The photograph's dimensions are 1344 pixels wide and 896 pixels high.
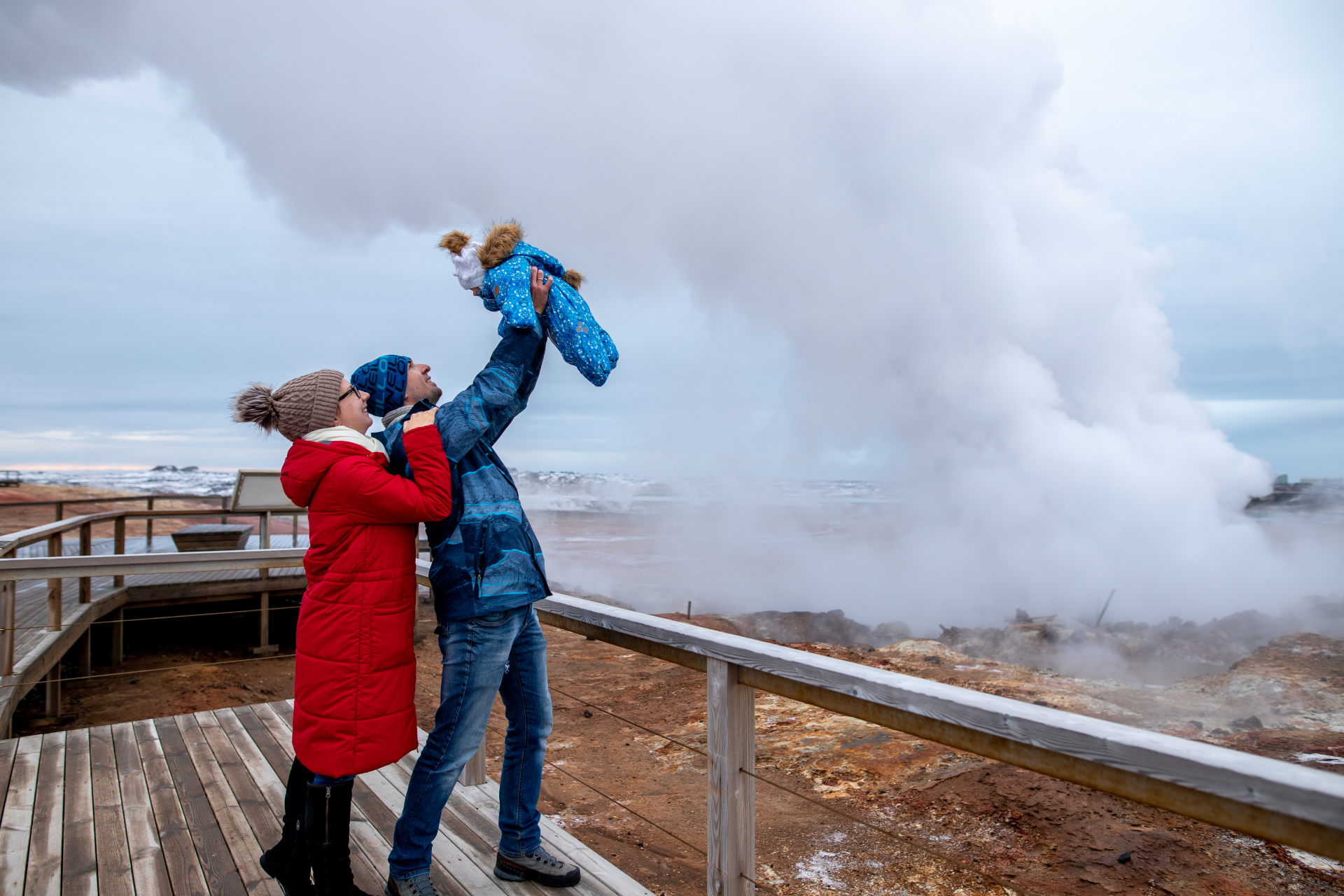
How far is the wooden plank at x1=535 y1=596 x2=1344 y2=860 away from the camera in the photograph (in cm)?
97

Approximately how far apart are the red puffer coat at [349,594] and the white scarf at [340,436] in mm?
15

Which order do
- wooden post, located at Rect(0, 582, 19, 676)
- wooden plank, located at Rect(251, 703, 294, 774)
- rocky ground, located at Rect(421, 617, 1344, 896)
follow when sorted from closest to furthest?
wooden plank, located at Rect(251, 703, 294, 774)
rocky ground, located at Rect(421, 617, 1344, 896)
wooden post, located at Rect(0, 582, 19, 676)

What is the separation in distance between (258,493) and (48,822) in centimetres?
772

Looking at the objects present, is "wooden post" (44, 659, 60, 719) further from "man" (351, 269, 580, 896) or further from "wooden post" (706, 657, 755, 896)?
"wooden post" (706, 657, 755, 896)

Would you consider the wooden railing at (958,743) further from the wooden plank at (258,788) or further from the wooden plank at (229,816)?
the wooden plank at (229,816)

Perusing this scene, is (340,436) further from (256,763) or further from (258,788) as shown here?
(256,763)

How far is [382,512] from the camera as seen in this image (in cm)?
180

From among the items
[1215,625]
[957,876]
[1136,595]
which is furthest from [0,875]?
[1136,595]

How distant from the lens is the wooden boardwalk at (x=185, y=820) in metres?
2.30

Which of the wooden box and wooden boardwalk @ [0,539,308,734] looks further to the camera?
the wooden box

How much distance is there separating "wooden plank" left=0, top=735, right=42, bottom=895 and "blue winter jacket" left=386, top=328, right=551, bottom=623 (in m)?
1.65

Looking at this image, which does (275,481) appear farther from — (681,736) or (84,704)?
(681,736)

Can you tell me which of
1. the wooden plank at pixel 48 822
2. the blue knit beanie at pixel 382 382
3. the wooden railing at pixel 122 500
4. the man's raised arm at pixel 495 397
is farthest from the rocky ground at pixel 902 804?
the wooden railing at pixel 122 500

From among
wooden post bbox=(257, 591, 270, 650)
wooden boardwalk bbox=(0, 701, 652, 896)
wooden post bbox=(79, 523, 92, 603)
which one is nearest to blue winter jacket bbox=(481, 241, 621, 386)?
wooden boardwalk bbox=(0, 701, 652, 896)
